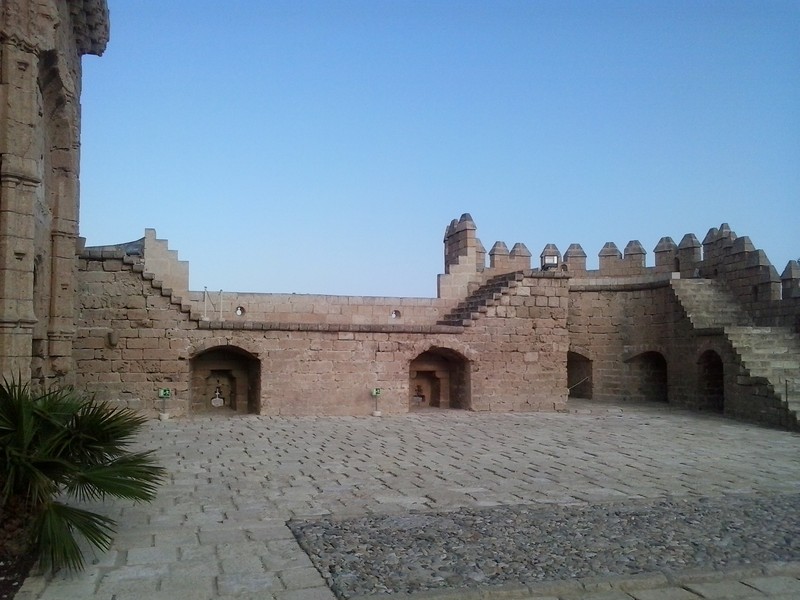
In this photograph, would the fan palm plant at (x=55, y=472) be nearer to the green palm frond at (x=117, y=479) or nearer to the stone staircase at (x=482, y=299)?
the green palm frond at (x=117, y=479)

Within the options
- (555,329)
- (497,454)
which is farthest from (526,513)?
(555,329)

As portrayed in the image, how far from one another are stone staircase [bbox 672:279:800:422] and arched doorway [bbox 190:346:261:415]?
12.0 meters

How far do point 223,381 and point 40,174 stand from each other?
26.4 ft

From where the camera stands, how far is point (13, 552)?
5.38 meters

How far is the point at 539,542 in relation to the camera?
244 inches

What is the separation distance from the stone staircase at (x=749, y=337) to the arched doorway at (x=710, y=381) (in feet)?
3.16

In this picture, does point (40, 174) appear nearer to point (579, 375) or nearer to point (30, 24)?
point (30, 24)

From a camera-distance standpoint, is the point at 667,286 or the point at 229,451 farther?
the point at 667,286

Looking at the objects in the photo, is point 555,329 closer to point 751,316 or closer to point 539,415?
point 539,415

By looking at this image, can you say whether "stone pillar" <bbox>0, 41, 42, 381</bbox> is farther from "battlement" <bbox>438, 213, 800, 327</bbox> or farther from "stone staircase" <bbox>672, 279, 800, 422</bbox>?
"stone staircase" <bbox>672, 279, 800, 422</bbox>

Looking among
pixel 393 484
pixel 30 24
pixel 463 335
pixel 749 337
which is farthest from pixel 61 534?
pixel 749 337

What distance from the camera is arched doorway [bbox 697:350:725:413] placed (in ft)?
63.5

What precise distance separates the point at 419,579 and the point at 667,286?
17793mm

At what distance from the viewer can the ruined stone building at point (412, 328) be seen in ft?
45.1
